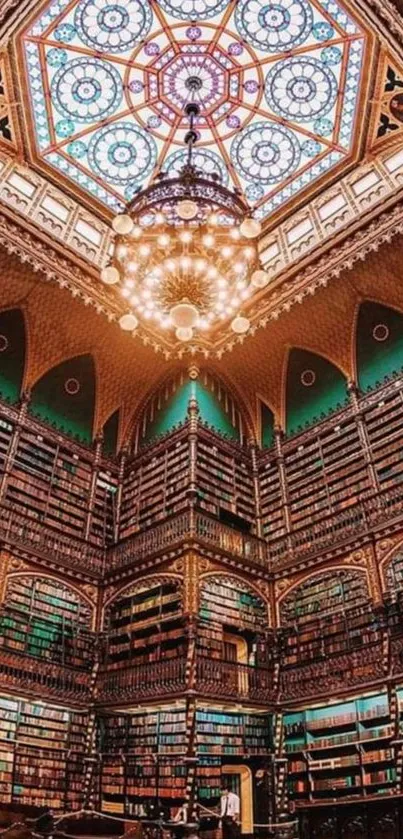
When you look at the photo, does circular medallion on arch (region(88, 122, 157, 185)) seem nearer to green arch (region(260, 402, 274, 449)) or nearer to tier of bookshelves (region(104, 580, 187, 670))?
green arch (region(260, 402, 274, 449))

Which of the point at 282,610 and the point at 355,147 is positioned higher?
the point at 355,147

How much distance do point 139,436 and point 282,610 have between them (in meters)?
5.34

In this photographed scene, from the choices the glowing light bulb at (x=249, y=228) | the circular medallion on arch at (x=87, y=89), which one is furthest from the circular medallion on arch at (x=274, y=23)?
the glowing light bulb at (x=249, y=228)

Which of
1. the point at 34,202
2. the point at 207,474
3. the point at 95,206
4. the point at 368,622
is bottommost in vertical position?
the point at 368,622

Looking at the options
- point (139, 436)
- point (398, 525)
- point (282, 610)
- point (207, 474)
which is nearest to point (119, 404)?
point (139, 436)

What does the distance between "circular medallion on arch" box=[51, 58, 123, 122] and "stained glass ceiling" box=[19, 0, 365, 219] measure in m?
0.02

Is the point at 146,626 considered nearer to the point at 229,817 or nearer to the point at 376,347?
the point at 229,817

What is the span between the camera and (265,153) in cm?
1239

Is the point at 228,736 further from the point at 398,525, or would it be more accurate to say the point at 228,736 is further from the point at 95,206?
the point at 95,206

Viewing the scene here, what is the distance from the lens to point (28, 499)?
35.1 ft

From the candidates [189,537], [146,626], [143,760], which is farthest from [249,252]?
[143,760]

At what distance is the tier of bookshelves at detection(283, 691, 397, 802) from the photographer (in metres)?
7.96

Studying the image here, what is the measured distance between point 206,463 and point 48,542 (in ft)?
11.4

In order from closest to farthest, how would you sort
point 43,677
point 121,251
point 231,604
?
point 121,251 < point 43,677 < point 231,604
